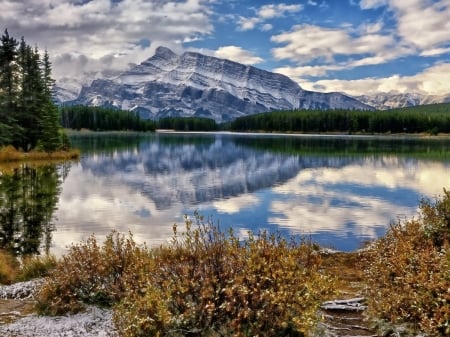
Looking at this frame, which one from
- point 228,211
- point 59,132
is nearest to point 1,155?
point 59,132

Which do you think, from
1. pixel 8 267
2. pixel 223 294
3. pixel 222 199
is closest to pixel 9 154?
pixel 222 199

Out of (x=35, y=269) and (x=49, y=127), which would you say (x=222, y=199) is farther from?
(x=49, y=127)

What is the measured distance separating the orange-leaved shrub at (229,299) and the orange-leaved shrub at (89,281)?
1.56 metres

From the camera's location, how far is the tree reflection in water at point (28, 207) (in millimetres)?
22719

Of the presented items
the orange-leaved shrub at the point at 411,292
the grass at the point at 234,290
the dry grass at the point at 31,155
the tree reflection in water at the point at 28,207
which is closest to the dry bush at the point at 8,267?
the tree reflection in water at the point at 28,207

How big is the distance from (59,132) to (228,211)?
52.5 metres

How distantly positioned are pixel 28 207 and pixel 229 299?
91.9 feet

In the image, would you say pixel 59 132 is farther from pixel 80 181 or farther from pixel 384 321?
pixel 384 321

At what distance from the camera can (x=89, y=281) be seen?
35.9ft

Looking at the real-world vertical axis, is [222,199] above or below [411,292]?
below

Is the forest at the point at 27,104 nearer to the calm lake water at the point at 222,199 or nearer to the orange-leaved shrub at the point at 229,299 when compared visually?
the calm lake water at the point at 222,199

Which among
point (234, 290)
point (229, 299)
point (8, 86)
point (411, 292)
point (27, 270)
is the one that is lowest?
point (27, 270)

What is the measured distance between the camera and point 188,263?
9.29 metres

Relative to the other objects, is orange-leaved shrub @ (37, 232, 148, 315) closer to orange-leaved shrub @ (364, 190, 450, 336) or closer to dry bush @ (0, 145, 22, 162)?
orange-leaved shrub @ (364, 190, 450, 336)
